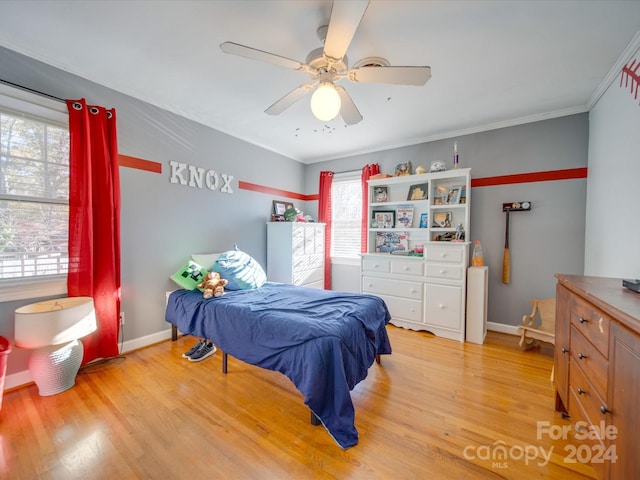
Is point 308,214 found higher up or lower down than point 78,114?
lower down

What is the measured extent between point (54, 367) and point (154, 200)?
5.41 ft

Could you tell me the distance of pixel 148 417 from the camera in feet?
5.67

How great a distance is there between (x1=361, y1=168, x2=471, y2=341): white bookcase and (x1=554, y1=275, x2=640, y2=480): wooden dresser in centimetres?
140

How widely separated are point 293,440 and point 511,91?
346 centimetres

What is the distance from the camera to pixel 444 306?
310 cm

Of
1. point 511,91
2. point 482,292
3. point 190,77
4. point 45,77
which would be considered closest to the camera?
point 45,77

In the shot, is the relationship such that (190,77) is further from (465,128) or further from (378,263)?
(465,128)

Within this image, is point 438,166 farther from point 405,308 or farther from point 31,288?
point 31,288

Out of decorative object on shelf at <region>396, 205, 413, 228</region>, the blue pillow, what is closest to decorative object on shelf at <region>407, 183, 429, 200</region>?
decorative object on shelf at <region>396, 205, 413, 228</region>

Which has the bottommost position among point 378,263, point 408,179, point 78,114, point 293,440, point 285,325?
point 293,440

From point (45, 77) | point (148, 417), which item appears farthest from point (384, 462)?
point (45, 77)

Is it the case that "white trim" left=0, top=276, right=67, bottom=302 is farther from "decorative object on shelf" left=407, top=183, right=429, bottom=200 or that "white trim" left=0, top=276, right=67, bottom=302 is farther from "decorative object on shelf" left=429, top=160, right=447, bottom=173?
"decorative object on shelf" left=429, top=160, right=447, bottom=173

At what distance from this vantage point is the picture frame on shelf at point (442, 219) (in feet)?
11.2

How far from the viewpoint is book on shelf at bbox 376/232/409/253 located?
3.81 meters
